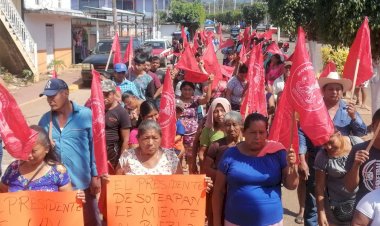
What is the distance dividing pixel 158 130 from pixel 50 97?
96 centimetres

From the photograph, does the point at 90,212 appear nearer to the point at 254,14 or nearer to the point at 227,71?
the point at 227,71

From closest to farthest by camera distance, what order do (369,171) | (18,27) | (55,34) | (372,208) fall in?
(372,208) < (369,171) < (18,27) < (55,34)

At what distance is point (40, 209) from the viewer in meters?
3.91

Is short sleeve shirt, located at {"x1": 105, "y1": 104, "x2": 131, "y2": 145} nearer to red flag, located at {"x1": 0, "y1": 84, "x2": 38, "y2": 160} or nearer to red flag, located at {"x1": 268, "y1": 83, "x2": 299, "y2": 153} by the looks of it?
red flag, located at {"x1": 0, "y1": 84, "x2": 38, "y2": 160}

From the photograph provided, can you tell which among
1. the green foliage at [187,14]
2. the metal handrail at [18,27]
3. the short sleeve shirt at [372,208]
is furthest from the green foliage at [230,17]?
the short sleeve shirt at [372,208]

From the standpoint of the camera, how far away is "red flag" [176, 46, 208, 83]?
8.26m

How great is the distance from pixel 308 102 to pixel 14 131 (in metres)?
2.20

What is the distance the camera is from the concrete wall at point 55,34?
913 inches

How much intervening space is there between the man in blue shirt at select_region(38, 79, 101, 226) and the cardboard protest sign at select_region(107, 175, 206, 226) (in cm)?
60

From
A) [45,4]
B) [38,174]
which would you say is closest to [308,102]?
[38,174]

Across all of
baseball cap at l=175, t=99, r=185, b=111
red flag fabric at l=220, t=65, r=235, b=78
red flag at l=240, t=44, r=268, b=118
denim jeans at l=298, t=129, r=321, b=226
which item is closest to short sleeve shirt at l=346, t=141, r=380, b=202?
denim jeans at l=298, t=129, r=321, b=226

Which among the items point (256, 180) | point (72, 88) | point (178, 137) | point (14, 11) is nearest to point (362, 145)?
point (256, 180)

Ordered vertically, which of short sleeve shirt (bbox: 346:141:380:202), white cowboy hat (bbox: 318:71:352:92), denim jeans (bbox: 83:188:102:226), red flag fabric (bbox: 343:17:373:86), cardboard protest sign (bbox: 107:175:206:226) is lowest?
denim jeans (bbox: 83:188:102:226)

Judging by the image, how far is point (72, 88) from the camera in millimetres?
19078
